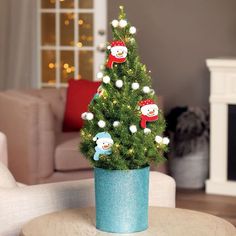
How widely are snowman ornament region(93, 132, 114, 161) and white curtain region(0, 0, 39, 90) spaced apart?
5.20 metres

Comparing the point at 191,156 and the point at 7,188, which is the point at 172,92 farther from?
the point at 7,188

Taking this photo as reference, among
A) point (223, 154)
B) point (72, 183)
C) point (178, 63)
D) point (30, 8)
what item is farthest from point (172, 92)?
point (72, 183)

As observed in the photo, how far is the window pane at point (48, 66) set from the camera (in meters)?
7.61

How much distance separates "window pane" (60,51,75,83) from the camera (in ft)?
24.8

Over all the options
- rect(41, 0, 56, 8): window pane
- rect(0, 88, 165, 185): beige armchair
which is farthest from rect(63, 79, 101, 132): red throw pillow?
rect(41, 0, 56, 8): window pane

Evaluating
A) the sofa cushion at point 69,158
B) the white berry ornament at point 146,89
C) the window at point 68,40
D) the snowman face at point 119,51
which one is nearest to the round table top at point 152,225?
the white berry ornament at point 146,89

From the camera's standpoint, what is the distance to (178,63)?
702 centimetres

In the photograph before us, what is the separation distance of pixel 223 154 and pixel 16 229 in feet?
13.3

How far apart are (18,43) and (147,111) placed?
17.4 feet

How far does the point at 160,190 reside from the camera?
2920 millimetres

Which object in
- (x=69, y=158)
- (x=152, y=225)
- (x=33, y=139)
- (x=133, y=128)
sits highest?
(x=133, y=128)

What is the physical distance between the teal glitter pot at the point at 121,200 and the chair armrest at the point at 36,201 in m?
0.24

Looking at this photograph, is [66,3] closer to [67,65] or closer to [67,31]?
[67,31]

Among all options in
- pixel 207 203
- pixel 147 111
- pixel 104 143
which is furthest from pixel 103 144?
pixel 207 203
